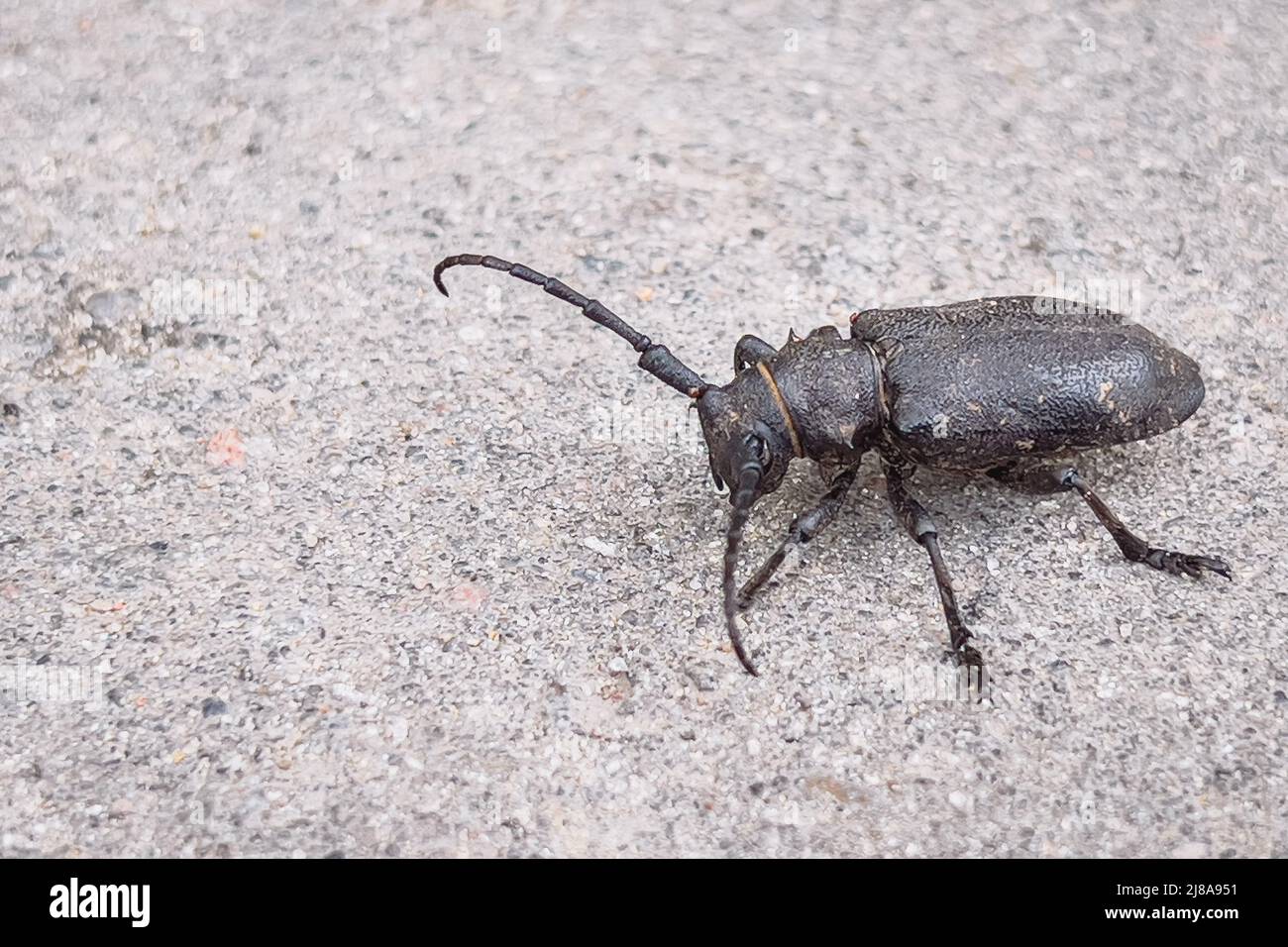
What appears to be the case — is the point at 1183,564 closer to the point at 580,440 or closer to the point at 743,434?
the point at 743,434

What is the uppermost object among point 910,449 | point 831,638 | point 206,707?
point 910,449

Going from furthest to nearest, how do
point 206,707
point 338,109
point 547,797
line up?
point 338,109, point 206,707, point 547,797

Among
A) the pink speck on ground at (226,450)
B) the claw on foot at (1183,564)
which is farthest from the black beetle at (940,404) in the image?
the pink speck on ground at (226,450)

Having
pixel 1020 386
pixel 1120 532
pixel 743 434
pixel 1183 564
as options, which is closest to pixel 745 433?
pixel 743 434

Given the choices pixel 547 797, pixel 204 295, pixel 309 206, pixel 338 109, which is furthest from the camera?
pixel 338 109

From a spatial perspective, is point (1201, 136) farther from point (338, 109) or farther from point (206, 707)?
point (206, 707)

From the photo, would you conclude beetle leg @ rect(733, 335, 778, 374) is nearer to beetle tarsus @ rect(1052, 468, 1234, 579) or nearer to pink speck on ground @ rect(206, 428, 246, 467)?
beetle tarsus @ rect(1052, 468, 1234, 579)

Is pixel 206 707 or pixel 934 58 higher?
pixel 934 58

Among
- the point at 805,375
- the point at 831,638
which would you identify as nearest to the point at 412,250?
the point at 805,375
